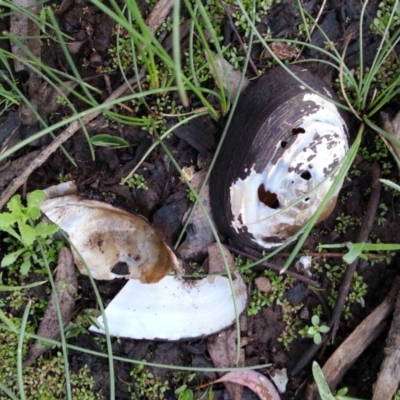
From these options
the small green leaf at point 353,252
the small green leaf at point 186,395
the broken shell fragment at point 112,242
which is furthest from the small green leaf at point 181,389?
the small green leaf at point 353,252

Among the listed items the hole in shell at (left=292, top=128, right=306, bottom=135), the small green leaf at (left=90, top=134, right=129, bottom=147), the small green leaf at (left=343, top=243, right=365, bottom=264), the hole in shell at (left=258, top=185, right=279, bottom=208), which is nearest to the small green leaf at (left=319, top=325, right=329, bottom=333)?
the small green leaf at (left=343, top=243, right=365, bottom=264)

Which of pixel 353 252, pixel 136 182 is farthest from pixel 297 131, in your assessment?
pixel 136 182

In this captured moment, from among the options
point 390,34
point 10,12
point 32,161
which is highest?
point 10,12

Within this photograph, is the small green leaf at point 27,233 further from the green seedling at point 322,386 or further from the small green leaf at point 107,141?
the green seedling at point 322,386

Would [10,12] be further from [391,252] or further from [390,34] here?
[391,252]

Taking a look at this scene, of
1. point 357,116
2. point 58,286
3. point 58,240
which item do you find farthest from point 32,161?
point 357,116

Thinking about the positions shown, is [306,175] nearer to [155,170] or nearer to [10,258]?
[155,170]
